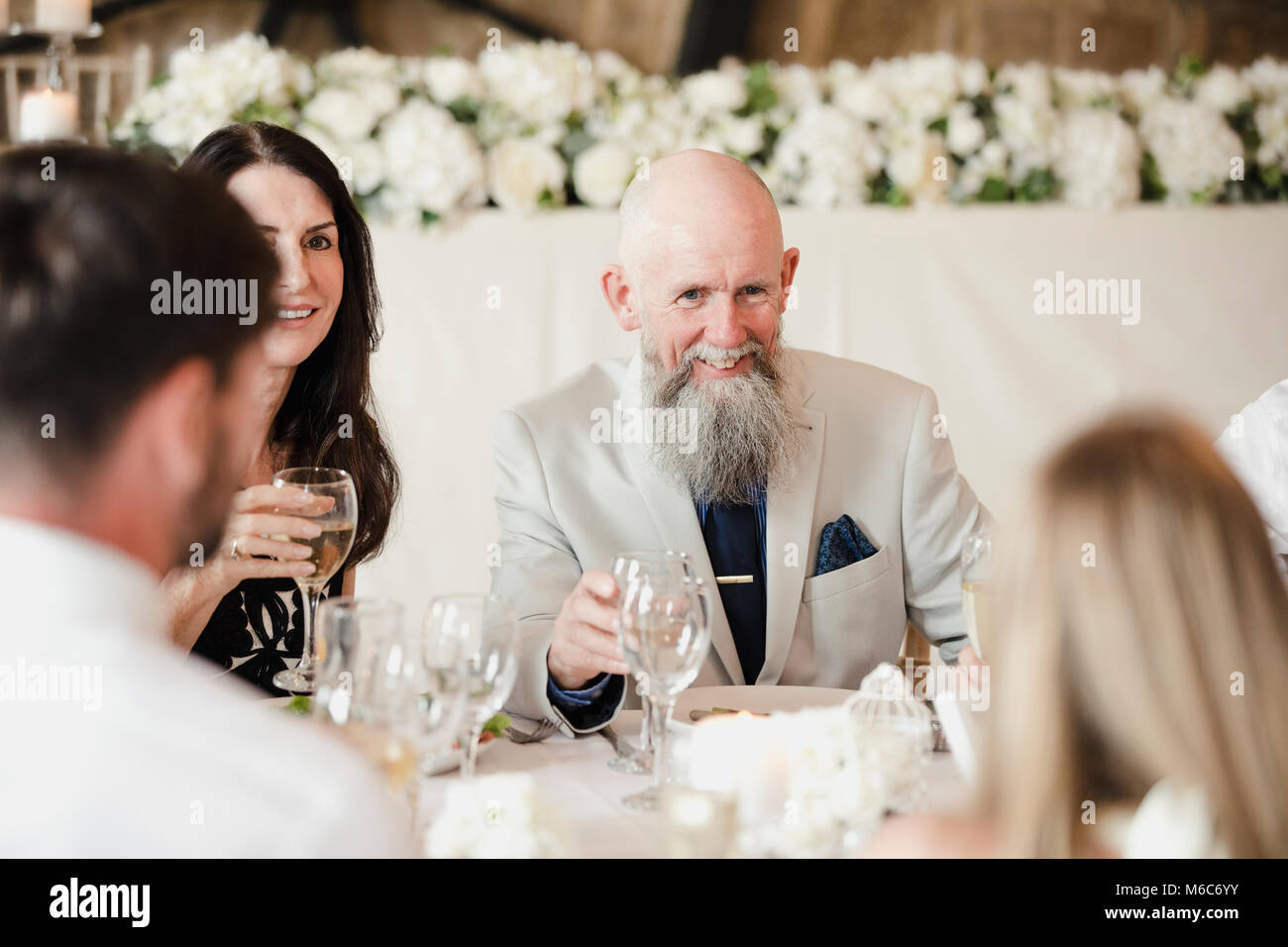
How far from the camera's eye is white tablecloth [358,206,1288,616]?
370 cm

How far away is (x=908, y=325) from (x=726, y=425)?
145cm

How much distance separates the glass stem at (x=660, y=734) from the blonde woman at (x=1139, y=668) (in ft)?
1.67

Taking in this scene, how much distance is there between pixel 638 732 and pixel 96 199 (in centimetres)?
112

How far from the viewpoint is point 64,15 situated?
3.71m

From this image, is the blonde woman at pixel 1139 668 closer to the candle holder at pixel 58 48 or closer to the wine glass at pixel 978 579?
the wine glass at pixel 978 579

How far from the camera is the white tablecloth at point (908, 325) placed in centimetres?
370

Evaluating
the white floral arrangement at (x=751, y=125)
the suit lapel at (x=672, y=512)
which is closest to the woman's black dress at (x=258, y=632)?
the suit lapel at (x=672, y=512)

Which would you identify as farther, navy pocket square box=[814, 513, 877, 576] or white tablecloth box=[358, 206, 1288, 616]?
white tablecloth box=[358, 206, 1288, 616]

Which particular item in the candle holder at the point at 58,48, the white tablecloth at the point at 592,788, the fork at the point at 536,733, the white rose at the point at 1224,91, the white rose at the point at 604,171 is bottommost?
the white tablecloth at the point at 592,788

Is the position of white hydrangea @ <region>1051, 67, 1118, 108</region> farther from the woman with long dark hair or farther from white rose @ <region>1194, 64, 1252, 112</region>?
the woman with long dark hair

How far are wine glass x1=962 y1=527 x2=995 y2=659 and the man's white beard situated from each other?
0.84 m

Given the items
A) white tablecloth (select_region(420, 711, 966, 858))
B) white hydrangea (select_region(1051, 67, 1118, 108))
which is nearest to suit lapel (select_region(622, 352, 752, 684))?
white tablecloth (select_region(420, 711, 966, 858))

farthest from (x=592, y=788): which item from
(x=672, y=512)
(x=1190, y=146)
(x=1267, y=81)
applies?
(x=1267, y=81)

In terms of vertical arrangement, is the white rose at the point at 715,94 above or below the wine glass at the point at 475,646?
above
